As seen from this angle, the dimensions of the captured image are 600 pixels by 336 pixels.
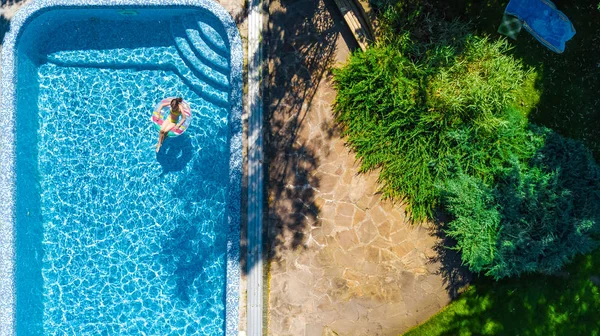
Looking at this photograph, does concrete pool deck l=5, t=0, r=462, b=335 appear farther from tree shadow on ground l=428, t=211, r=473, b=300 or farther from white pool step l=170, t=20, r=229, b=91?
white pool step l=170, t=20, r=229, b=91

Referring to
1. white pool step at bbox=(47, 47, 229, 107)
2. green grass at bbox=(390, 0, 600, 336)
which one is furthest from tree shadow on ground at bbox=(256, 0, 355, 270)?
green grass at bbox=(390, 0, 600, 336)

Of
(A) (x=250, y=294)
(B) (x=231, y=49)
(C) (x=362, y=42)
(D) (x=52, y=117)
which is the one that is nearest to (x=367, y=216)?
(A) (x=250, y=294)

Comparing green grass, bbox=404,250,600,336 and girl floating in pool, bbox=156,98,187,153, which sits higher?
girl floating in pool, bbox=156,98,187,153

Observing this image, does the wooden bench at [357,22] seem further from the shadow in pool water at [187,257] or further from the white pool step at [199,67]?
the shadow in pool water at [187,257]

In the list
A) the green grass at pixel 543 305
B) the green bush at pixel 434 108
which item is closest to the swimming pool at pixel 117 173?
the green bush at pixel 434 108

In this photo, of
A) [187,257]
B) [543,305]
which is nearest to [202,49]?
[187,257]

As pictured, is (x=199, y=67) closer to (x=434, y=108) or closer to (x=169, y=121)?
(x=169, y=121)
